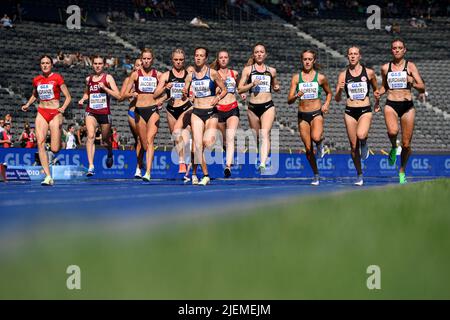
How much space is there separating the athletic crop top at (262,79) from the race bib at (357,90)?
57.2 inches

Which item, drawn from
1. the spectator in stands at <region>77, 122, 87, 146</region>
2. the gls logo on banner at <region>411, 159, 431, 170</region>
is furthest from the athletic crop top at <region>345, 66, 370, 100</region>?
the gls logo on banner at <region>411, 159, 431, 170</region>

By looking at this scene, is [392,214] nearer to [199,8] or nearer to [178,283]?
[178,283]

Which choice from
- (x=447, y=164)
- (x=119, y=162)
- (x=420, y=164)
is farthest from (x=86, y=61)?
(x=447, y=164)

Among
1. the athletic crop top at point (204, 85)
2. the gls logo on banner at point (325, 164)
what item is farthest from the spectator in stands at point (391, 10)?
the athletic crop top at point (204, 85)

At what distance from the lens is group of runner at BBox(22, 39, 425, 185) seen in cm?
1430

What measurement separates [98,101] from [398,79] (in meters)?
5.57

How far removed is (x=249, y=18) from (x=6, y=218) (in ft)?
121

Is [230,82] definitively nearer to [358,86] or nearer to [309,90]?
[309,90]

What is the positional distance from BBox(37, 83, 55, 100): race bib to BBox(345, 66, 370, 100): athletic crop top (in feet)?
17.0

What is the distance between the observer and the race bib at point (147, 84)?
15203mm

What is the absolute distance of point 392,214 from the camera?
6094 mm

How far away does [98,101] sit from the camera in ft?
51.4

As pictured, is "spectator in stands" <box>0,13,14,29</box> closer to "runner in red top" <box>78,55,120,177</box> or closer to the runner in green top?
"runner in red top" <box>78,55,120,177</box>
